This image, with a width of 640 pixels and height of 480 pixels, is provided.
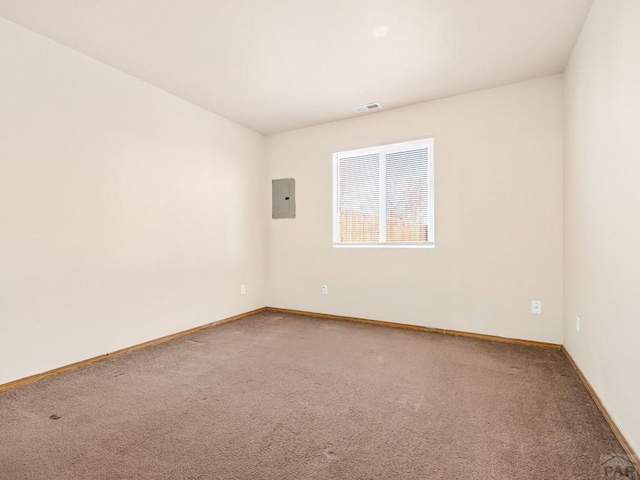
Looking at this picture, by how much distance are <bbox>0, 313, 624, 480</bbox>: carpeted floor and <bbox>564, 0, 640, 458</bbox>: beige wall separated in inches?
11.3

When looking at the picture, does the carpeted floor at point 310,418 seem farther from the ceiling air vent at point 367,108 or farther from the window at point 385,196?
the ceiling air vent at point 367,108

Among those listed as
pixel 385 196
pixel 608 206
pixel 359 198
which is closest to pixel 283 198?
pixel 359 198

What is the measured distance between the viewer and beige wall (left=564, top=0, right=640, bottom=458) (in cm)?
152

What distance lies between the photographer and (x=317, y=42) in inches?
101

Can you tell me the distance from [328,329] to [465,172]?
7.63 ft

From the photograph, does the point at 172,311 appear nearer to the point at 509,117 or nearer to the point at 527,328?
the point at 527,328

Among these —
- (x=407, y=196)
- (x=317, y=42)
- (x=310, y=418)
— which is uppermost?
(x=317, y=42)

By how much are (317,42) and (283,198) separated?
242 cm

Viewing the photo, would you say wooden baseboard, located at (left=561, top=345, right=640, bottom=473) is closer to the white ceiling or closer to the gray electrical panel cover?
the white ceiling

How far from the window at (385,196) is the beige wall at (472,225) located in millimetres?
121

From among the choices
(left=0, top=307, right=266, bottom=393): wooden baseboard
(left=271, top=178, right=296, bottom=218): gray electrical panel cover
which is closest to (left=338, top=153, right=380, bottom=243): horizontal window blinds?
(left=271, top=178, right=296, bottom=218): gray electrical panel cover

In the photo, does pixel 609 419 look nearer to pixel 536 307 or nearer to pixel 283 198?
pixel 536 307

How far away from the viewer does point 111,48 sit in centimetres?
265

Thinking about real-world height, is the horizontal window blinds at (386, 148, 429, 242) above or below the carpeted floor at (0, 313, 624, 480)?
above
